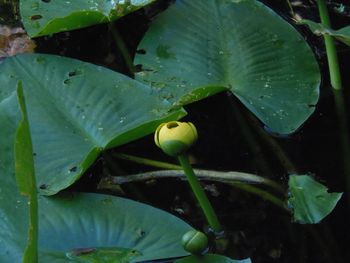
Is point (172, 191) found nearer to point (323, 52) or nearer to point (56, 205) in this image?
point (56, 205)

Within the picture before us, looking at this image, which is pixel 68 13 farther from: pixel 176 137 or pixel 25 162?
pixel 25 162

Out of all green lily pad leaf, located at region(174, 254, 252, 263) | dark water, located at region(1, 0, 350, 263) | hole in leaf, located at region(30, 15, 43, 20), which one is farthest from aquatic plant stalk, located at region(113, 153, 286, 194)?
hole in leaf, located at region(30, 15, 43, 20)

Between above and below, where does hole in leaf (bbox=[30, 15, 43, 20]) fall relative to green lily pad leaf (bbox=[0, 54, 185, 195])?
above

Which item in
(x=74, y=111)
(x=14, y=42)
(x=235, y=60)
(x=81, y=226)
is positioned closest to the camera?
(x=81, y=226)

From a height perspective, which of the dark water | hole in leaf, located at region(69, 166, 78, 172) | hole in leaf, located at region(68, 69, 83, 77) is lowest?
the dark water

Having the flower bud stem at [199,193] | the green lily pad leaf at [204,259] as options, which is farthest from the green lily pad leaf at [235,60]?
the green lily pad leaf at [204,259]

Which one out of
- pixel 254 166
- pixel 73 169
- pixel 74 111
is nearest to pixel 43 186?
pixel 73 169

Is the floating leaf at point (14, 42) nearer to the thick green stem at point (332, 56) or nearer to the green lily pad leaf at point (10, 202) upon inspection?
the green lily pad leaf at point (10, 202)

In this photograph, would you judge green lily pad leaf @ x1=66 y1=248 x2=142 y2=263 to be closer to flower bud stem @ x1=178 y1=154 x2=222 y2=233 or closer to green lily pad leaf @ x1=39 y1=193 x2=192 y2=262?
green lily pad leaf @ x1=39 y1=193 x2=192 y2=262
